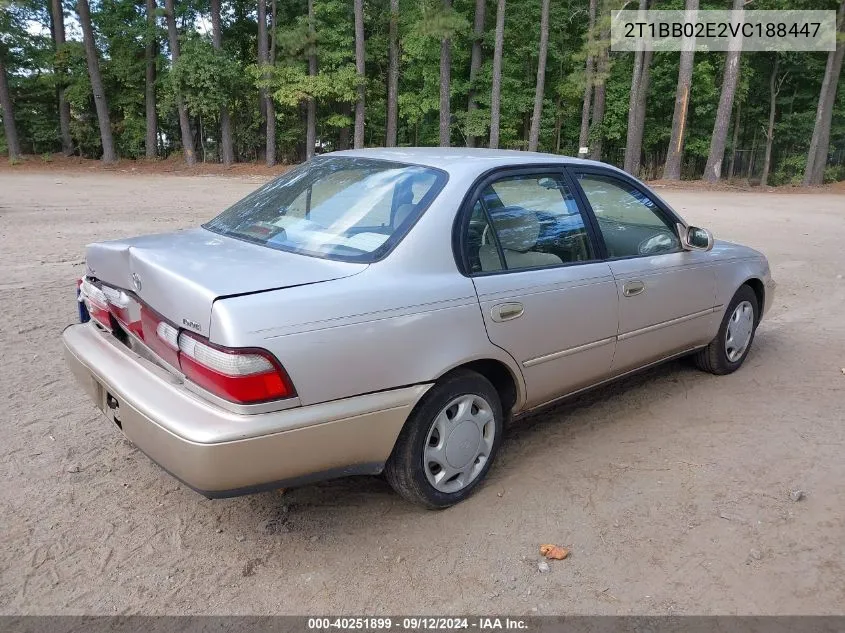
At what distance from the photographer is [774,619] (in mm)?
2402

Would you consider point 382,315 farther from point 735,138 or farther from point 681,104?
point 735,138

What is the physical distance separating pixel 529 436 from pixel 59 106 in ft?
133

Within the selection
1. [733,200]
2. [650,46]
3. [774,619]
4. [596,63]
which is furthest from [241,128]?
[774,619]

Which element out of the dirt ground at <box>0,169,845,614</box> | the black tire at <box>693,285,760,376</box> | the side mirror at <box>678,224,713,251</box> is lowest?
the dirt ground at <box>0,169,845,614</box>

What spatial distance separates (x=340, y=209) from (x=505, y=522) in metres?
1.68

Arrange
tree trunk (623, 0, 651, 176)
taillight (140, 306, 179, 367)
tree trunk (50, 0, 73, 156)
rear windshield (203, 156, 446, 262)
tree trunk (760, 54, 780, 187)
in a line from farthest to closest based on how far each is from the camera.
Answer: tree trunk (760, 54, 780, 187)
tree trunk (50, 0, 73, 156)
tree trunk (623, 0, 651, 176)
rear windshield (203, 156, 446, 262)
taillight (140, 306, 179, 367)

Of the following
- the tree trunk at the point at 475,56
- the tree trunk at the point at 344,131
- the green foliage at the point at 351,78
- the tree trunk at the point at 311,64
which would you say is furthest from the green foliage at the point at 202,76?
the tree trunk at the point at 475,56

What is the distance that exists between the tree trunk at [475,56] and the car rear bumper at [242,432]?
34.0m

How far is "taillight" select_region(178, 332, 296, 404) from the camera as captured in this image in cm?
231

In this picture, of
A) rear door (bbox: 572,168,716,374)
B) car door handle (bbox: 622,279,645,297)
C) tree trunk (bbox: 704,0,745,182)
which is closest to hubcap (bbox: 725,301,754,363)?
rear door (bbox: 572,168,716,374)

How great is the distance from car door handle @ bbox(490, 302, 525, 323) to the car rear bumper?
518 mm

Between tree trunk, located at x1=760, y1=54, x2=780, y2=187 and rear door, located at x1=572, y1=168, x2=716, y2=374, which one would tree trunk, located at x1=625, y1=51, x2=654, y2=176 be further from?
rear door, located at x1=572, y1=168, x2=716, y2=374

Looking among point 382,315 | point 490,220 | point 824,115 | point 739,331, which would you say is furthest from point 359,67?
point 382,315

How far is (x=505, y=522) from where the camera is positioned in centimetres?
297
